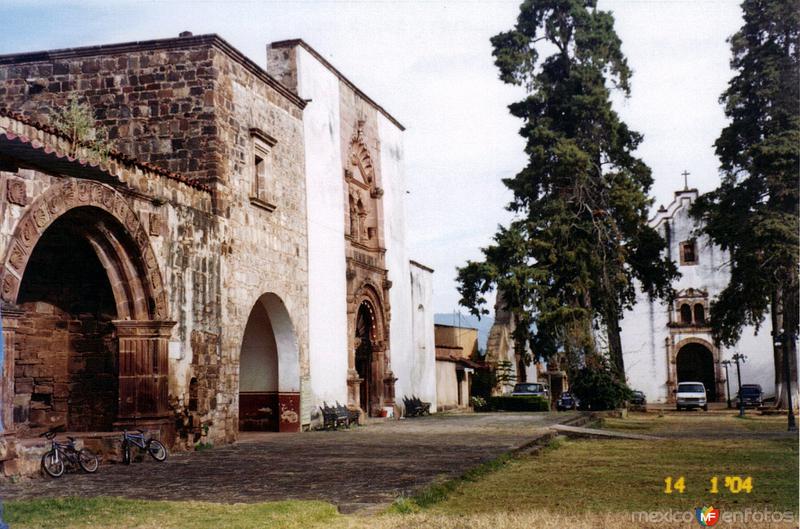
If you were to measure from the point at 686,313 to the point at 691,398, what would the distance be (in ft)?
29.6

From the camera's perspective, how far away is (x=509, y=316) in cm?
4300

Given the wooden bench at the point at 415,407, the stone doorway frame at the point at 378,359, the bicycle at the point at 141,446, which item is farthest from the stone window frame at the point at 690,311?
the bicycle at the point at 141,446

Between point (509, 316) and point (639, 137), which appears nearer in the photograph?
point (639, 137)

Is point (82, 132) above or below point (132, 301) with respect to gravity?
above

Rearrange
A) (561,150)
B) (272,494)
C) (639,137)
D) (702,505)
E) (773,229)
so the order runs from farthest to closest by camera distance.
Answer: (639,137)
(561,150)
(773,229)
(272,494)
(702,505)

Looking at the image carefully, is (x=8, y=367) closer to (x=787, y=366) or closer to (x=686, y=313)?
(x=787, y=366)

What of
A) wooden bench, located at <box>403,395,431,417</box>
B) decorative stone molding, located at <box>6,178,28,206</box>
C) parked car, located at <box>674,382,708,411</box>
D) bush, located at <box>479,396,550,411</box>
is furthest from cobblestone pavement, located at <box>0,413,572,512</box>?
parked car, located at <box>674,382,708,411</box>

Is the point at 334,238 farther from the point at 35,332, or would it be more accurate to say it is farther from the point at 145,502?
the point at 145,502

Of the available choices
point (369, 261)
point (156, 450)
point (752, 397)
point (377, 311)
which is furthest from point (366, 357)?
point (752, 397)

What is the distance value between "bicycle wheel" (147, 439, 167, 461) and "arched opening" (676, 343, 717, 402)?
124 feet

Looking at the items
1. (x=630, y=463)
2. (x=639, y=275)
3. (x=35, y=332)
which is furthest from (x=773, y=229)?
(x=35, y=332)

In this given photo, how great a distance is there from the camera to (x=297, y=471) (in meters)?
11.4

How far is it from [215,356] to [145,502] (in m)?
7.89

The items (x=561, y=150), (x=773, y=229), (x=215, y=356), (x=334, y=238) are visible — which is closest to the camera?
(x=215, y=356)
